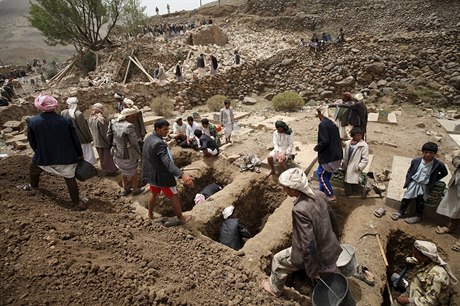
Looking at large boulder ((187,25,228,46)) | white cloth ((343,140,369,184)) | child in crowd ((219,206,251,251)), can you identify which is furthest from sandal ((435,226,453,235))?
large boulder ((187,25,228,46))

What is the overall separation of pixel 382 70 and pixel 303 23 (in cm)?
1782

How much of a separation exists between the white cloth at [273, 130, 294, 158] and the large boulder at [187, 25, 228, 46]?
15.7m

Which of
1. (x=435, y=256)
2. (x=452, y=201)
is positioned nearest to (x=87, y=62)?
(x=452, y=201)

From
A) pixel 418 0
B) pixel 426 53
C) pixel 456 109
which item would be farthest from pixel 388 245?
pixel 418 0

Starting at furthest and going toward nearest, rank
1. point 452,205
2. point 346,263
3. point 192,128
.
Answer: point 192,128, point 452,205, point 346,263

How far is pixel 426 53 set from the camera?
1123 cm

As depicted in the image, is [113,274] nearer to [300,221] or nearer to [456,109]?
[300,221]

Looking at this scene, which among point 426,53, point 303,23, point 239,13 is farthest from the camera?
point 239,13

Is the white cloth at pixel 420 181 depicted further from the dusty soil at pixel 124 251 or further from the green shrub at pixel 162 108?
the green shrub at pixel 162 108

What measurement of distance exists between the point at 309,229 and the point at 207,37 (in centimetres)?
1913

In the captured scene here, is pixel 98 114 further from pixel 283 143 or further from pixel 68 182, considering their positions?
pixel 283 143

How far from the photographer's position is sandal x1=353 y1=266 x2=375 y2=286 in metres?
3.11

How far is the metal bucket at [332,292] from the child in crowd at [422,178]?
222cm

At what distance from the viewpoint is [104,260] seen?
3.04m
